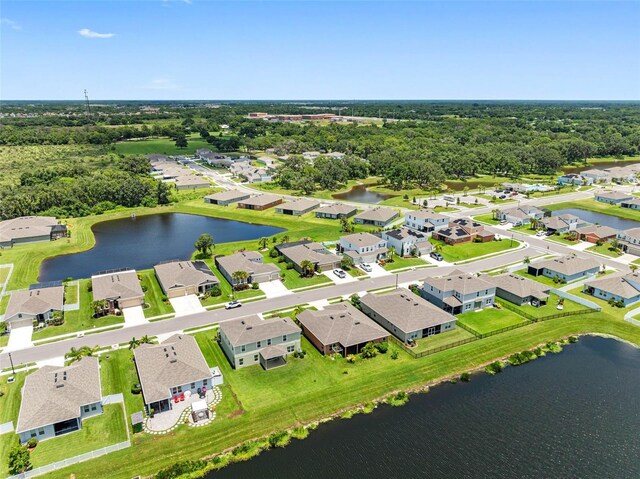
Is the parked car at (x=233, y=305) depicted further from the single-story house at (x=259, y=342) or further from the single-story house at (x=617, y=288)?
the single-story house at (x=617, y=288)

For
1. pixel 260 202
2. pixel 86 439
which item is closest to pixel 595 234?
pixel 260 202

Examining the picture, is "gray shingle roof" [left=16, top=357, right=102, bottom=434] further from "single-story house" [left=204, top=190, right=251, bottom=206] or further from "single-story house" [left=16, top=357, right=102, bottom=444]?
"single-story house" [left=204, top=190, right=251, bottom=206]

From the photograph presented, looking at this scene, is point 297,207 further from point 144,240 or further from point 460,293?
point 460,293

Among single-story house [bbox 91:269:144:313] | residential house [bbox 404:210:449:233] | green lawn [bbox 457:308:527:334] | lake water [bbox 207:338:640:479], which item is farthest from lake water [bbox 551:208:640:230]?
single-story house [bbox 91:269:144:313]

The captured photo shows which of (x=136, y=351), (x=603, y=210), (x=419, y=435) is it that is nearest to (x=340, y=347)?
(x=419, y=435)

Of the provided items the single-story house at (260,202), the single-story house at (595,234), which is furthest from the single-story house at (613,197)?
the single-story house at (260,202)
